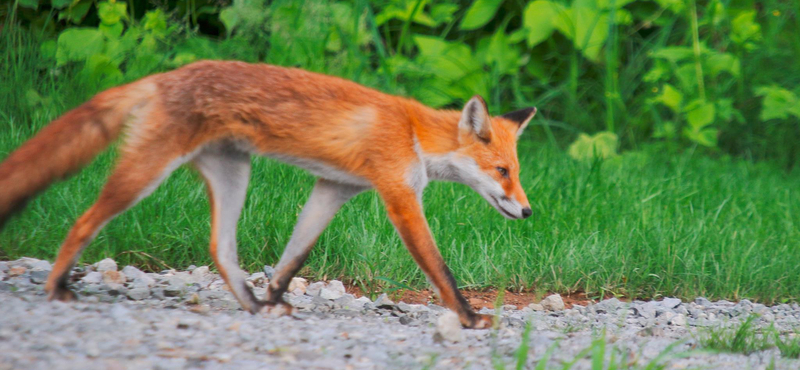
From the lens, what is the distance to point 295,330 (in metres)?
3.28

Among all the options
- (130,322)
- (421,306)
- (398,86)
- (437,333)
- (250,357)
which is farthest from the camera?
(398,86)

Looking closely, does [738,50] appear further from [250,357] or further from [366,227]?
[250,357]

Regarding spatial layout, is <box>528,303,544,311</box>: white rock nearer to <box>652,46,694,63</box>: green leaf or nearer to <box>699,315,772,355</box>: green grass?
<box>699,315,772,355</box>: green grass

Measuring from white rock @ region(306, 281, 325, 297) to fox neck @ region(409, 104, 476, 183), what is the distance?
3.11ft

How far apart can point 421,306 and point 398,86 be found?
4.02 meters

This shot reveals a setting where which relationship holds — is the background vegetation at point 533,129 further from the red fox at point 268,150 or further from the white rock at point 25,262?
the red fox at point 268,150

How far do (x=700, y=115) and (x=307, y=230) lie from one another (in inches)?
217

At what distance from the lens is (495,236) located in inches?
210

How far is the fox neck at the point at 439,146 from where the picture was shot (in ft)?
13.9

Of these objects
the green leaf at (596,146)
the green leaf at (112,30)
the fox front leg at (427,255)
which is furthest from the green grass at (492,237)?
the green leaf at (112,30)

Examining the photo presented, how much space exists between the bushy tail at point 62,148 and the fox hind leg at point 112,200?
0.72ft

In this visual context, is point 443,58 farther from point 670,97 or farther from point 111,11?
point 111,11

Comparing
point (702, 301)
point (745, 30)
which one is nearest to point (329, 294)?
point (702, 301)

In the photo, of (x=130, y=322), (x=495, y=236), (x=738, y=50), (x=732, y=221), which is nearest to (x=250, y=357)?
(x=130, y=322)
